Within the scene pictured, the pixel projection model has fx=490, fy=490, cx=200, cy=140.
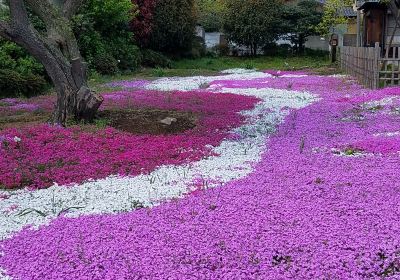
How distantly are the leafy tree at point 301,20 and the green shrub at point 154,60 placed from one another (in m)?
11.4

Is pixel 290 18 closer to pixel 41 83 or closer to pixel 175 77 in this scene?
pixel 175 77

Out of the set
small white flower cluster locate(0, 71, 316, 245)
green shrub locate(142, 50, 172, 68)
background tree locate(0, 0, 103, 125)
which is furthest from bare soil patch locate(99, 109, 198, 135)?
green shrub locate(142, 50, 172, 68)

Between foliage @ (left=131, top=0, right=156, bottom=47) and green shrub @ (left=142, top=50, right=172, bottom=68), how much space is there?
1.03 metres

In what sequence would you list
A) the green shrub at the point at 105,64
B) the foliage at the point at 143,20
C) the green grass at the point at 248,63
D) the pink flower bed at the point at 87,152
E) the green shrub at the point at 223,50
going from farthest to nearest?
the green shrub at the point at 223,50 → the green grass at the point at 248,63 → the foliage at the point at 143,20 → the green shrub at the point at 105,64 → the pink flower bed at the point at 87,152

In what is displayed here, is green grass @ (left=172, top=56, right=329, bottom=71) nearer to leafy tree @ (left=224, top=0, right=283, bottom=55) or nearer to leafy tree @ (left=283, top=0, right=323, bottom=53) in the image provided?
leafy tree @ (left=224, top=0, right=283, bottom=55)

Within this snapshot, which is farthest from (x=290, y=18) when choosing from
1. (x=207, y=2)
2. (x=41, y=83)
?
(x=41, y=83)

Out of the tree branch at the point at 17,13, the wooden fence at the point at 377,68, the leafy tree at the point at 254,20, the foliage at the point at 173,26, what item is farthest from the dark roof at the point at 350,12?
the tree branch at the point at 17,13

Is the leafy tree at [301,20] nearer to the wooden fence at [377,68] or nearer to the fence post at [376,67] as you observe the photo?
the wooden fence at [377,68]

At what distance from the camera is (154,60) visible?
3275 centimetres

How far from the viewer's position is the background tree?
11281 mm

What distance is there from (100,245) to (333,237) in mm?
2435

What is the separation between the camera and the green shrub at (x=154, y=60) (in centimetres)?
3241

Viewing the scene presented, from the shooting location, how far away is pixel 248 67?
3195cm

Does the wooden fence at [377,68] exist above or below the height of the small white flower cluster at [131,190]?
above
